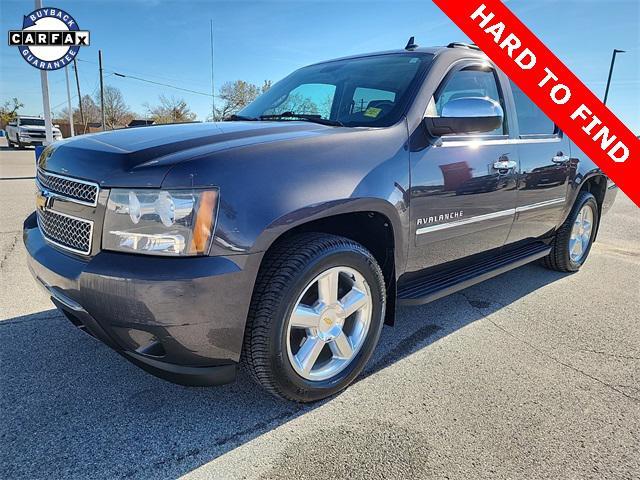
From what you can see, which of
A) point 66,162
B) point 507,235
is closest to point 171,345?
point 66,162

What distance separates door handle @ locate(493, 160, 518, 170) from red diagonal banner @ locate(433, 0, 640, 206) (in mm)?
834

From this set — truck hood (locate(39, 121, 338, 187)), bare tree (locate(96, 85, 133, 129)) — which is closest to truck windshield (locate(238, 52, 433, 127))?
truck hood (locate(39, 121, 338, 187))

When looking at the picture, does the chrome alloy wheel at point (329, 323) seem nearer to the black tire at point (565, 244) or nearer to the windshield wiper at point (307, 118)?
the windshield wiper at point (307, 118)

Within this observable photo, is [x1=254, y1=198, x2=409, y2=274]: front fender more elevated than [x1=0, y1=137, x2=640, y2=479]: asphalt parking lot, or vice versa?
[x1=254, y1=198, x2=409, y2=274]: front fender

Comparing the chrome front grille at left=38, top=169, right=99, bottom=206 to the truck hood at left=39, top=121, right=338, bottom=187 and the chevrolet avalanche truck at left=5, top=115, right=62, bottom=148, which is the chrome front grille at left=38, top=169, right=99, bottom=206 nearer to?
the truck hood at left=39, top=121, right=338, bottom=187

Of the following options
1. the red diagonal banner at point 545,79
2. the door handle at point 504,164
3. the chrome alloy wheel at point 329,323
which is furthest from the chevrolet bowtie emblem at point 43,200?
the red diagonal banner at point 545,79

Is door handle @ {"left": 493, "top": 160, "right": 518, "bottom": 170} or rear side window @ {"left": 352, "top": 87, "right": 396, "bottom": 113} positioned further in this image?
door handle @ {"left": 493, "top": 160, "right": 518, "bottom": 170}

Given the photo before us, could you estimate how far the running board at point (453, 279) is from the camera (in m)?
2.78

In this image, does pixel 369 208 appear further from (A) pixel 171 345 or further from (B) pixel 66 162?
(B) pixel 66 162

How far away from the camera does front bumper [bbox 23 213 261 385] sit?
1781mm

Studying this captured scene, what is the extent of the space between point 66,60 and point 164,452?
26.8ft

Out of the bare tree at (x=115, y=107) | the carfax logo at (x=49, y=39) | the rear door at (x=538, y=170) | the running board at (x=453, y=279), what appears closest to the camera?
the running board at (x=453, y=279)

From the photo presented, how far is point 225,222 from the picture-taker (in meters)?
1.85

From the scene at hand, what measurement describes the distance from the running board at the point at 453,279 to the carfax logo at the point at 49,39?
7767 millimetres
